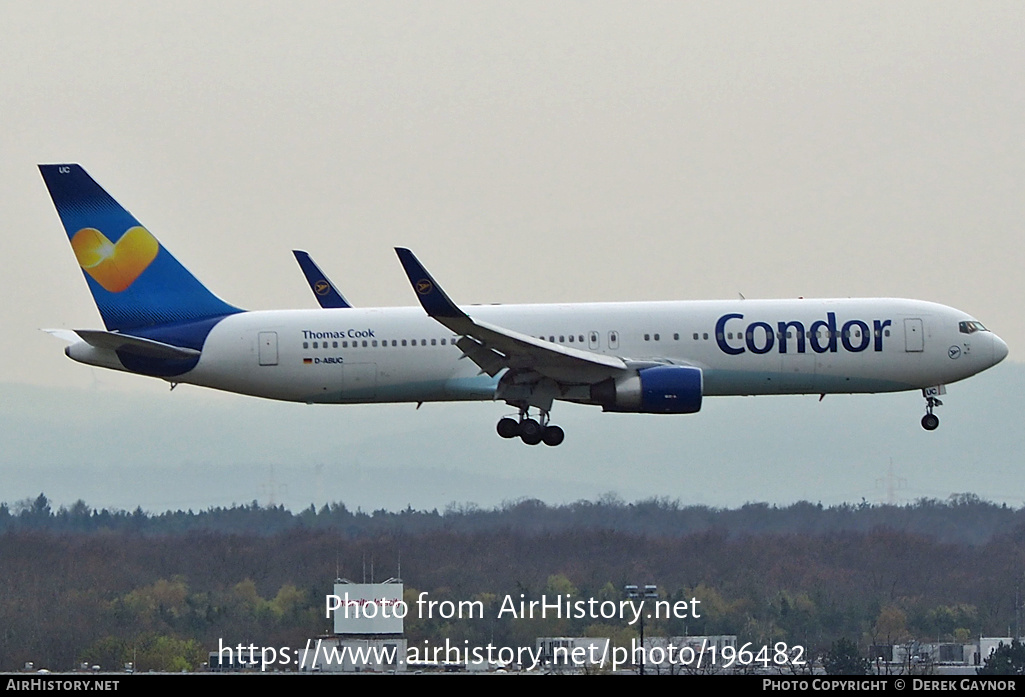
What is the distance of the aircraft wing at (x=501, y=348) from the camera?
3412 cm

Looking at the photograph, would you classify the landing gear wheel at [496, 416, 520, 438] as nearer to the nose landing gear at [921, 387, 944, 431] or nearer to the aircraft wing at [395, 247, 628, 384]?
the aircraft wing at [395, 247, 628, 384]

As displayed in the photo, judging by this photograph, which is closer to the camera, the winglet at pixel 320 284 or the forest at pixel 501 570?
the forest at pixel 501 570

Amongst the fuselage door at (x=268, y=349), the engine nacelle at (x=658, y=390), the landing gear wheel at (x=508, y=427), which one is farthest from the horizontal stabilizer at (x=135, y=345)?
the engine nacelle at (x=658, y=390)

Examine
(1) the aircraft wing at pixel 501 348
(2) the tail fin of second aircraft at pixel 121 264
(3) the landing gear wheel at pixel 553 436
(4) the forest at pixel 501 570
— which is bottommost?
(4) the forest at pixel 501 570

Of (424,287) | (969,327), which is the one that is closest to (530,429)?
(424,287)

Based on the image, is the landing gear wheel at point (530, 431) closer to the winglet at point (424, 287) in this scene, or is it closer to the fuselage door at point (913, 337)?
the winglet at point (424, 287)

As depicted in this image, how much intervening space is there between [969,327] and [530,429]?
11.1 meters

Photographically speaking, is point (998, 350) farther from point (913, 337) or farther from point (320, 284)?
point (320, 284)

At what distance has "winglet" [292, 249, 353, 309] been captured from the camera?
45906 mm

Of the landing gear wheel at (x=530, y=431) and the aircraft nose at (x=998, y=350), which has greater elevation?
the aircraft nose at (x=998, y=350)

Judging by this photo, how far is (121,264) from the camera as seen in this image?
131ft

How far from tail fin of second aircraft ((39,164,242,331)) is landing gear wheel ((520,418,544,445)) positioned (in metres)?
7.81

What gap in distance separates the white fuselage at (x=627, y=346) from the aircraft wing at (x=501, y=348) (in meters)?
0.91

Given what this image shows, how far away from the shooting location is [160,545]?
39.7 metres
